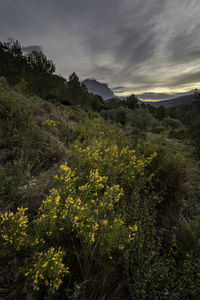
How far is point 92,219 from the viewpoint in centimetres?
135

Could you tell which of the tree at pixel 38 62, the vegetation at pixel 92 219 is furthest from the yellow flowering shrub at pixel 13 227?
the tree at pixel 38 62

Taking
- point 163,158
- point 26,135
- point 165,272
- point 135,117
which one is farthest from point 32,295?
point 135,117

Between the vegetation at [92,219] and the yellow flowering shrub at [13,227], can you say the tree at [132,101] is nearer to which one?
the vegetation at [92,219]

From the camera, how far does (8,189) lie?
1.68 metres

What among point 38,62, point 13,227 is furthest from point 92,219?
point 38,62

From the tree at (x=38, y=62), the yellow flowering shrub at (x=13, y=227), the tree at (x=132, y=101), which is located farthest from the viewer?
the tree at (x=132, y=101)

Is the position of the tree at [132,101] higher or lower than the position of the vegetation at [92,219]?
higher

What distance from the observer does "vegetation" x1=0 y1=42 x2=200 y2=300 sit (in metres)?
1.12

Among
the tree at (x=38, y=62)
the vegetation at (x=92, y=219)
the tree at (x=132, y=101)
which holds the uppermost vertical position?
the tree at (x=38, y=62)

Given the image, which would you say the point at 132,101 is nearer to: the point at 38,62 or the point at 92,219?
the point at 38,62

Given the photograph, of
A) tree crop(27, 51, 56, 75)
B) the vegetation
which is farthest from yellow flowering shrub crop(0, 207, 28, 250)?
tree crop(27, 51, 56, 75)

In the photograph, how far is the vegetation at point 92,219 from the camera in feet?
3.69

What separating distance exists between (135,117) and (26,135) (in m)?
20.1

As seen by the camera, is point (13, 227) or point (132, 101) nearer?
point (13, 227)
